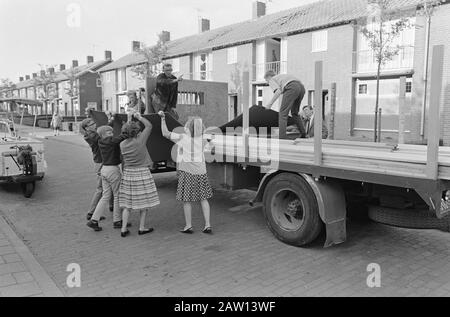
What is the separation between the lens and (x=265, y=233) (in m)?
5.71

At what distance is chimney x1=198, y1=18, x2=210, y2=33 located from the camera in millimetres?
37791

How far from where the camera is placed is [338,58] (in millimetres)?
21438

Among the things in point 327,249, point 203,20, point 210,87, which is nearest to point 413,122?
→ point 210,87

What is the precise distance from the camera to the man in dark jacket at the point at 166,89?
759cm

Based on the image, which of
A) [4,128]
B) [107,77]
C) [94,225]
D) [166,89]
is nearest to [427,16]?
[166,89]

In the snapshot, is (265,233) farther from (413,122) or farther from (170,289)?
(413,122)

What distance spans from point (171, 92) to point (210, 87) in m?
1.64

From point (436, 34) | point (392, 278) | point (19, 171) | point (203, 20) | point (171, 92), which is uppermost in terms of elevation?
point (203, 20)

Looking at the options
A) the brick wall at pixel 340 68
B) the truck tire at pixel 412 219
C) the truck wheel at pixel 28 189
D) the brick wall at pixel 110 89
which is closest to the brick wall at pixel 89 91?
the brick wall at pixel 110 89

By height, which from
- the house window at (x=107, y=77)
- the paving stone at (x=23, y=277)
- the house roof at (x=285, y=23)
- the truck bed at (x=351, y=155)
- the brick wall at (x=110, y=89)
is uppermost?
the house roof at (x=285, y=23)

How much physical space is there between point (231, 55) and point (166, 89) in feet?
71.0

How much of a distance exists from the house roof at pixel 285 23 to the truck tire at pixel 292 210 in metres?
13.7

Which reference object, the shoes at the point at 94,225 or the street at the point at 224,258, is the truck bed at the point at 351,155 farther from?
the shoes at the point at 94,225
